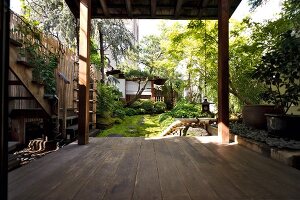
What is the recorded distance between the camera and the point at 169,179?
206 centimetres

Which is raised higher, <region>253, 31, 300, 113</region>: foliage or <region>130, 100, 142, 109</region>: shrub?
<region>253, 31, 300, 113</region>: foliage

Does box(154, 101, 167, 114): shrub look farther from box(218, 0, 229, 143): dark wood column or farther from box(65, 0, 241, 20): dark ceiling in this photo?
box(218, 0, 229, 143): dark wood column

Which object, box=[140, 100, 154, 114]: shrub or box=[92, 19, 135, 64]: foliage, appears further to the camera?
box=[140, 100, 154, 114]: shrub

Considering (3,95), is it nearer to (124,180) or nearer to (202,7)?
(124,180)

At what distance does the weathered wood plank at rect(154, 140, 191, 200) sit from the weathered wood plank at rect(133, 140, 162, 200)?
0.15 feet

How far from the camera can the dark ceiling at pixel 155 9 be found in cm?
473

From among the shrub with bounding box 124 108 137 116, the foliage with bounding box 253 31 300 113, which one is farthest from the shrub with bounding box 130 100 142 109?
the foliage with bounding box 253 31 300 113

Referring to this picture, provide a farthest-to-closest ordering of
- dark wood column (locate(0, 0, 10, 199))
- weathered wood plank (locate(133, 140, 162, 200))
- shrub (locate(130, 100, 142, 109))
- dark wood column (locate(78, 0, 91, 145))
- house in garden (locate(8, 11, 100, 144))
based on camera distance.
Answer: shrub (locate(130, 100, 142, 109))
house in garden (locate(8, 11, 100, 144))
dark wood column (locate(78, 0, 91, 145))
weathered wood plank (locate(133, 140, 162, 200))
dark wood column (locate(0, 0, 10, 199))

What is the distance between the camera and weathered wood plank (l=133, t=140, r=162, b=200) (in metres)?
1.69

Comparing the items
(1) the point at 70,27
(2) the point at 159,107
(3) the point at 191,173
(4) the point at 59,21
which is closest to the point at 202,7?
(3) the point at 191,173

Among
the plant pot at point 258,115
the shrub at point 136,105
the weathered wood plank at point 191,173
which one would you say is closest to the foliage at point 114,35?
the shrub at point 136,105

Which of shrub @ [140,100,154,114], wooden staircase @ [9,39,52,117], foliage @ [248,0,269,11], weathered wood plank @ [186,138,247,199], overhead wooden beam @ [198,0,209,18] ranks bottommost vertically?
weathered wood plank @ [186,138,247,199]

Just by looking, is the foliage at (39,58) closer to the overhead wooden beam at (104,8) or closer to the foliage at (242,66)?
the overhead wooden beam at (104,8)

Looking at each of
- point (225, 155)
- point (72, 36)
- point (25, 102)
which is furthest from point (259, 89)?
point (72, 36)
